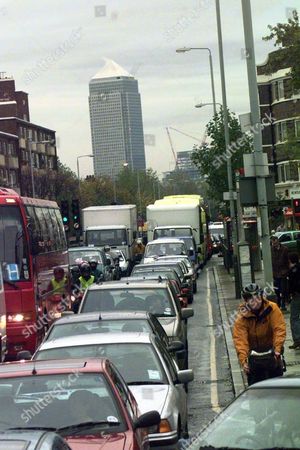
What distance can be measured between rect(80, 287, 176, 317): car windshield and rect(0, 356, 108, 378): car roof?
7.81 meters

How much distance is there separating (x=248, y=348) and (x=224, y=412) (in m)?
4.39

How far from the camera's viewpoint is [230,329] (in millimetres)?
23844

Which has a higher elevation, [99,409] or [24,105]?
[24,105]

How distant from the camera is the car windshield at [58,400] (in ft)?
25.2

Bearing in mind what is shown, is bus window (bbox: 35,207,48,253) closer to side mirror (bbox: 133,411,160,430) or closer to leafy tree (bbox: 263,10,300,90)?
leafy tree (bbox: 263,10,300,90)

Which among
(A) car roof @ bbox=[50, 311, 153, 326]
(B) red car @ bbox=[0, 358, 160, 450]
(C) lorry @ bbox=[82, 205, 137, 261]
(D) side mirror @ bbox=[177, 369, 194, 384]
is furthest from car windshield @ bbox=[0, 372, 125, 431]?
(C) lorry @ bbox=[82, 205, 137, 261]

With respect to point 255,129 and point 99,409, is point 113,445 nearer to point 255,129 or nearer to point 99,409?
point 99,409

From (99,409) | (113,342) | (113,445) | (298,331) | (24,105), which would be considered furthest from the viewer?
(24,105)

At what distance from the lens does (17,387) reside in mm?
7926

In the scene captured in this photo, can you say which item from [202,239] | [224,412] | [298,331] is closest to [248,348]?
[224,412]

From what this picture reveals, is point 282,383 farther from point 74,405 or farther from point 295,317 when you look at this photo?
point 295,317

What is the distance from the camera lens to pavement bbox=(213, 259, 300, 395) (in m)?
16.1

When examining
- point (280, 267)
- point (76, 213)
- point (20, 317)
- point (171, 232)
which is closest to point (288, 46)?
point (280, 267)

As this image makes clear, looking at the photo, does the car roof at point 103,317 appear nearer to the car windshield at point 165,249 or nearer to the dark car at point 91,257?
the dark car at point 91,257
